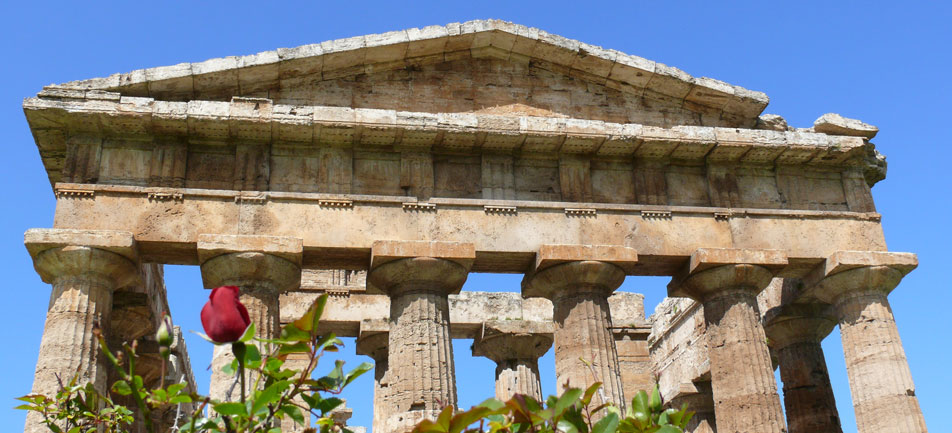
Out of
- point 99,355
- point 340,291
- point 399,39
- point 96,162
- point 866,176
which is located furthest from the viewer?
point 340,291

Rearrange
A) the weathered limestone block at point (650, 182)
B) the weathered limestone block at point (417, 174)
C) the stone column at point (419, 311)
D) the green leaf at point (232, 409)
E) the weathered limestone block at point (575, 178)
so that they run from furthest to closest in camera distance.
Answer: the weathered limestone block at point (650, 182), the weathered limestone block at point (575, 178), the weathered limestone block at point (417, 174), the stone column at point (419, 311), the green leaf at point (232, 409)

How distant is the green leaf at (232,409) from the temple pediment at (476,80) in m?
11.5

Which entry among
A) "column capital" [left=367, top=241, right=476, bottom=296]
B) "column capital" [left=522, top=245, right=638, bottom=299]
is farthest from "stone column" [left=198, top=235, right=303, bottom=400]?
"column capital" [left=522, top=245, right=638, bottom=299]

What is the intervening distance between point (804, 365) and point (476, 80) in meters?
7.66

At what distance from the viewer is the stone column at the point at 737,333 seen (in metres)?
13.4

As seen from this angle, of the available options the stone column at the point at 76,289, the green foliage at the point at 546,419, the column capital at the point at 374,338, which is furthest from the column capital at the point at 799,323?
the green foliage at the point at 546,419

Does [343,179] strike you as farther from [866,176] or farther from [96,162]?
[866,176]

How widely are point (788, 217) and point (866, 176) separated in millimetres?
1939

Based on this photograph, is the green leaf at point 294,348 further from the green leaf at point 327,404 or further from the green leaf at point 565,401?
the green leaf at point 565,401

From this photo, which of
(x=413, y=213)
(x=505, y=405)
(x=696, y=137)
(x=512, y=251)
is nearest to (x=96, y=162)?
(x=413, y=213)

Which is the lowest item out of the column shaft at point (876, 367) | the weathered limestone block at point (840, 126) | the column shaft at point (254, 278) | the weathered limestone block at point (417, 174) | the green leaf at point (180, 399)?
the green leaf at point (180, 399)

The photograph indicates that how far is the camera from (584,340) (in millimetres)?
13469

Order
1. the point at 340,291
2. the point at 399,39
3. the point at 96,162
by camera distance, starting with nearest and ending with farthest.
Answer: the point at 96,162 < the point at 399,39 < the point at 340,291

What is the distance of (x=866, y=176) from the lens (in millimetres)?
15586
